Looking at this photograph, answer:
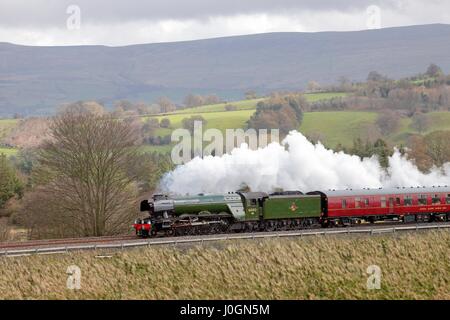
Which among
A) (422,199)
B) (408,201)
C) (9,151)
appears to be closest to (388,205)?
(408,201)

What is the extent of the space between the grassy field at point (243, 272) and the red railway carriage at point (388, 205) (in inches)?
485

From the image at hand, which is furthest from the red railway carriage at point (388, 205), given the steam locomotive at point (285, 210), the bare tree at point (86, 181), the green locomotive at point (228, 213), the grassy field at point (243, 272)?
the bare tree at point (86, 181)

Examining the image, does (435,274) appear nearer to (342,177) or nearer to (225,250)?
(225,250)

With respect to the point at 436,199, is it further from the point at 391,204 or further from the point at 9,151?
the point at 9,151

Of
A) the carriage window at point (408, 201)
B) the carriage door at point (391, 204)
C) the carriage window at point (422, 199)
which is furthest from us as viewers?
the carriage window at point (422, 199)

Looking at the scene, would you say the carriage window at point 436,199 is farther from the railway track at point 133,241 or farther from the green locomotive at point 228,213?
the green locomotive at point 228,213

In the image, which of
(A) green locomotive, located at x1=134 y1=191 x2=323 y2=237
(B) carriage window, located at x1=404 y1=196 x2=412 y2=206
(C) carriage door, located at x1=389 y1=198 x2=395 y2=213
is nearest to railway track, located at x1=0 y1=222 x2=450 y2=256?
(A) green locomotive, located at x1=134 y1=191 x2=323 y2=237

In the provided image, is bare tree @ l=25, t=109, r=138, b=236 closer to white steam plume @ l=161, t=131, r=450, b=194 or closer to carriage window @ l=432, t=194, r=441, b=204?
white steam plume @ l=161, t=131, r=450, b=194

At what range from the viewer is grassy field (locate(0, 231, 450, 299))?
4322cm

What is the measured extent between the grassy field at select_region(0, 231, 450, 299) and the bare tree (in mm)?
24747

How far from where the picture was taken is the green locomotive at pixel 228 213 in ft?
188

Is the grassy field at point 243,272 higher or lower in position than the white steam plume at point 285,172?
lower

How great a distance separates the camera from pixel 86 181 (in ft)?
242
